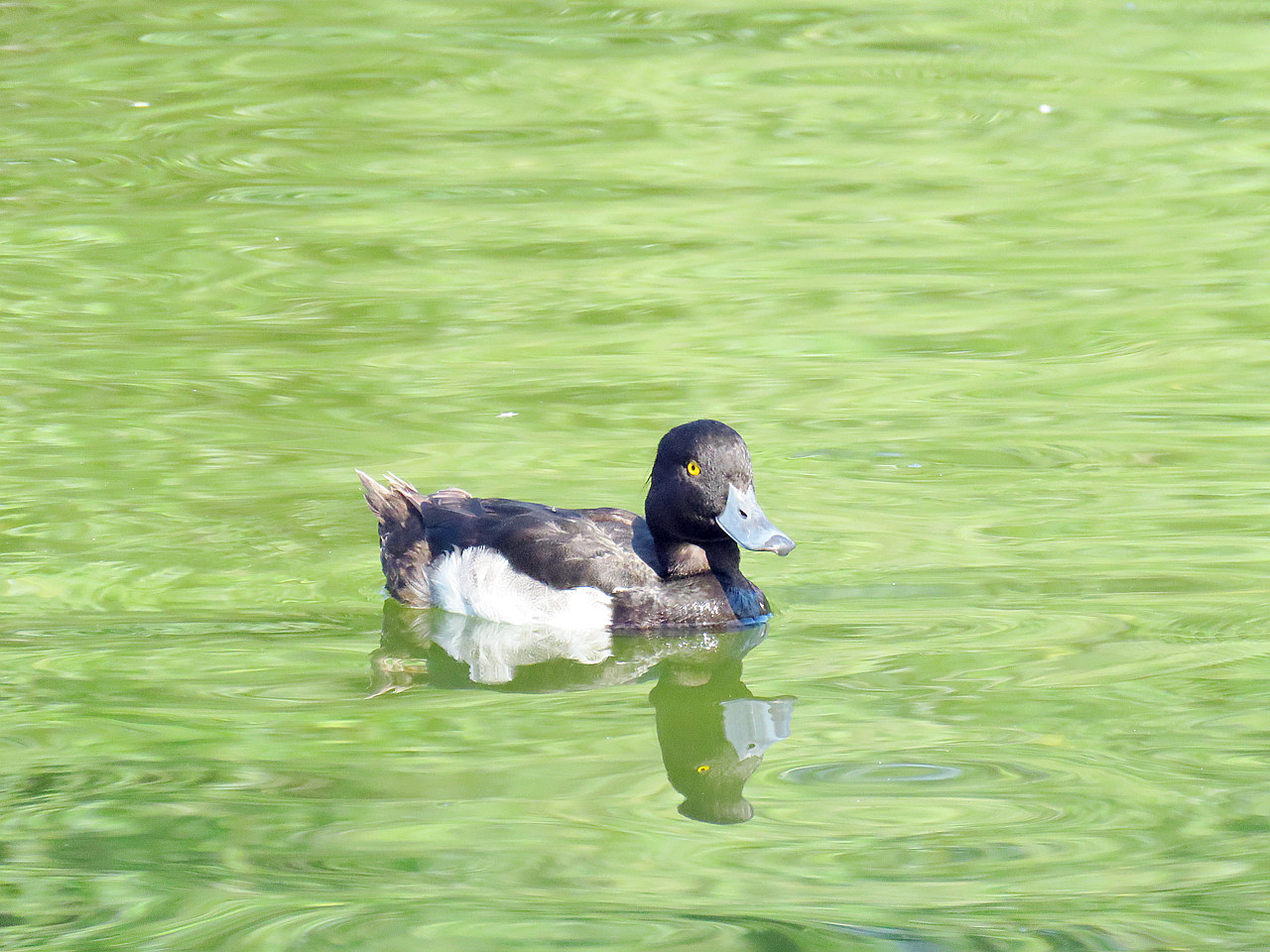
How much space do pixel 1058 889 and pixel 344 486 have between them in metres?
4.49

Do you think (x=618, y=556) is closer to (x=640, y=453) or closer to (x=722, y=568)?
(x=722, y=568)

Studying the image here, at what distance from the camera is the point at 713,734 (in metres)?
6.34

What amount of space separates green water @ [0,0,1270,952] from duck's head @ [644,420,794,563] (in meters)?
0.45

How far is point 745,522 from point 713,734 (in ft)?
3.58

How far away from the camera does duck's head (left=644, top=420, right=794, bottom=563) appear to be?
7191mm

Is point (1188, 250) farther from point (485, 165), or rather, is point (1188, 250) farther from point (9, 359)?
point (9, 359)

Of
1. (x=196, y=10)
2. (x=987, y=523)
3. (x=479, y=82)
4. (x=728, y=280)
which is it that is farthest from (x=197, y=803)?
(x=196, y=10)

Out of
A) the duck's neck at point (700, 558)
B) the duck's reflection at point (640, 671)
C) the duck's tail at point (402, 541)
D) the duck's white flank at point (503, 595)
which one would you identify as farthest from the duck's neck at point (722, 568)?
the duck's tail at point (402, 541)

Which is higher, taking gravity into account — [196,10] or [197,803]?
[196,10]

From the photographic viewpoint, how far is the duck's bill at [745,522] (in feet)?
23.2

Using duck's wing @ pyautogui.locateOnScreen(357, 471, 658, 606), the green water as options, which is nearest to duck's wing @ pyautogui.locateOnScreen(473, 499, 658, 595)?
duck's wing @ pyautogui.locateOnScreen(357, 471, 658, 606)

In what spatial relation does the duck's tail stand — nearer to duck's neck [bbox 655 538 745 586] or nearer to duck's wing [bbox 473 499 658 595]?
duck's wing [bbox 473 499 658 595]

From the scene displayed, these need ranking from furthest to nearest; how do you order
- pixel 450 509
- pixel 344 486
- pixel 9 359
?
pixel 9 359 → pixel 344 486 → pixel 450 509

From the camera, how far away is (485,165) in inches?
551
